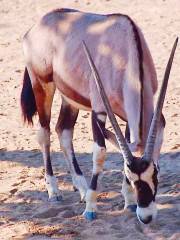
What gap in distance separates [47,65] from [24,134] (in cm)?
204

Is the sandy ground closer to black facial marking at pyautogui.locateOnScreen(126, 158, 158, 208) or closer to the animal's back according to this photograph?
black facial marking at pyautogui.locateOnScreen(126, 158, 158, 208)

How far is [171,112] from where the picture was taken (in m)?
9.62

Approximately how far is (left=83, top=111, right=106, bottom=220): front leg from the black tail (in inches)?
55.3

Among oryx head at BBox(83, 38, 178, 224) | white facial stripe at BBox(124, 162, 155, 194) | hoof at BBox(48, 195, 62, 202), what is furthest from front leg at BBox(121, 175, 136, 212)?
white facial stripe at BBox(124, 162, 155, 194)

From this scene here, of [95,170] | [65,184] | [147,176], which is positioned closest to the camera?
[147,176]

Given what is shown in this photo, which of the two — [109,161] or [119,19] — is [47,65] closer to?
[119,19]

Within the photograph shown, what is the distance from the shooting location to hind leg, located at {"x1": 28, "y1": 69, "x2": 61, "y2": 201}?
7.54 meters

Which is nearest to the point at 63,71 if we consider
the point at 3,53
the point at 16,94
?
the point at 16,94

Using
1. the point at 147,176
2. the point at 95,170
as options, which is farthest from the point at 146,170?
the point at 95,170

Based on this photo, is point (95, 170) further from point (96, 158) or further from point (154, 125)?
point (154, 125)

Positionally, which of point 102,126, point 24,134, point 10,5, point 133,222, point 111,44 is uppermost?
point 111,44

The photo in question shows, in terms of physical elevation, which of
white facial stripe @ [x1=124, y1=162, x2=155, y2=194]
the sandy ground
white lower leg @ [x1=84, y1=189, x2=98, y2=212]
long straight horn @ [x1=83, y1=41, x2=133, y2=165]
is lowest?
the sandy ground

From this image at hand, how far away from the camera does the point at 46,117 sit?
7.71 meters

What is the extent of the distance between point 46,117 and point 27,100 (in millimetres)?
405
